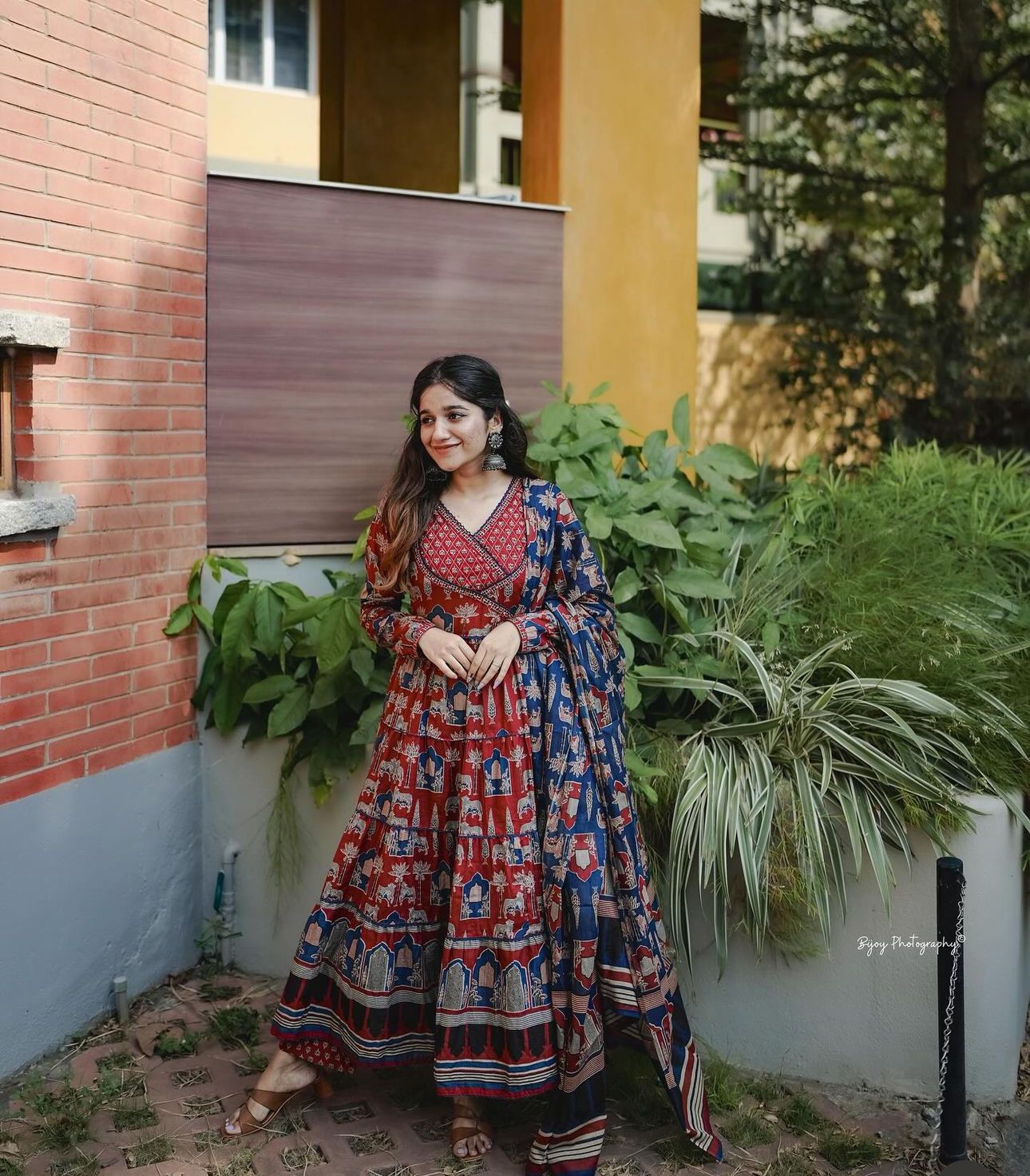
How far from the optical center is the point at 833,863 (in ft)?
12.1

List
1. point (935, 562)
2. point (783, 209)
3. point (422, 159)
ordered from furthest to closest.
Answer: point (783, 209), point (422, 159), point (935, 562)

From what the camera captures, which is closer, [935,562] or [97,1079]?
[97,1079]

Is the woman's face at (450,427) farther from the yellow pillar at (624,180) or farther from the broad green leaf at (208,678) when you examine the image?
the yellow pillar at (624,180)

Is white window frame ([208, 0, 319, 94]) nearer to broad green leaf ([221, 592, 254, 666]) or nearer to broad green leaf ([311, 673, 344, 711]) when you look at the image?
broad green leaf ([221, 592, 254, 666])

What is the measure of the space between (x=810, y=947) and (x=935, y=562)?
4.94 feet

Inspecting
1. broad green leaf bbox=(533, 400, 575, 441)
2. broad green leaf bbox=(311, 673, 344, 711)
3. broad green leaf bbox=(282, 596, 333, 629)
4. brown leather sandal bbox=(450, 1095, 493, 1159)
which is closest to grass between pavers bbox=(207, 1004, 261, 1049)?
brown leather sandal bbox=(450, 1095, 493, 1159)

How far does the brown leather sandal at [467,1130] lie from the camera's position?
3.34m

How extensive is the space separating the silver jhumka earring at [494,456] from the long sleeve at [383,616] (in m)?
0.34

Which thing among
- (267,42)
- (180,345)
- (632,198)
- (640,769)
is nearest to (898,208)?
(632,198)

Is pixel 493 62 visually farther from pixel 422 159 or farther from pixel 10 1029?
pixel 10 1029

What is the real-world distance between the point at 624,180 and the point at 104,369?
250 cm

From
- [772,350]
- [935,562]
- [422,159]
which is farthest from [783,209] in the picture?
[935,562]

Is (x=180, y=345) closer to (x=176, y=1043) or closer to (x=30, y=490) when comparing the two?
(x=30, y=490)

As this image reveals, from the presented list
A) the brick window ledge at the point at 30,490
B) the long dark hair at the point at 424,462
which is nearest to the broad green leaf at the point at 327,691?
the long dark hair at the point at 424,462
